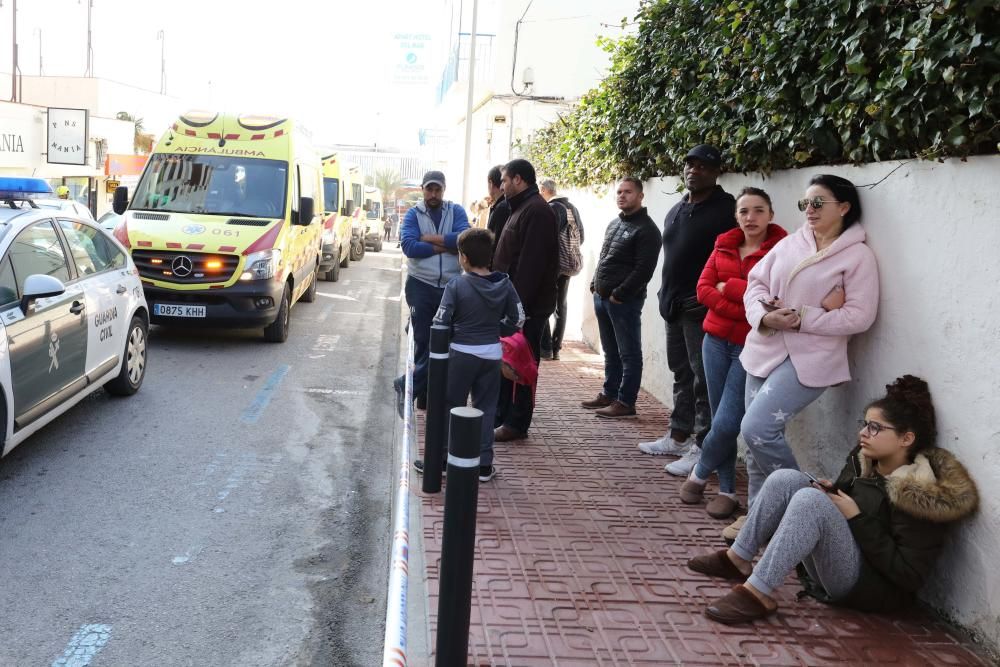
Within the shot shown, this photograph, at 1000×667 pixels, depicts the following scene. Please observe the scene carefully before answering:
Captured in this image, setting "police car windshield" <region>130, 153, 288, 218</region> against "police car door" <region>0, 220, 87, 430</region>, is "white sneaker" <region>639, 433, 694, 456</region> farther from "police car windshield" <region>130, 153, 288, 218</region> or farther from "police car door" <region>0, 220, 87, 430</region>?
"police car windshield" <region>130, 153, 288, 218</region>

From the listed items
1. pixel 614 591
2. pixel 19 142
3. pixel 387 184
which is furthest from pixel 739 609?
pixel 387 184

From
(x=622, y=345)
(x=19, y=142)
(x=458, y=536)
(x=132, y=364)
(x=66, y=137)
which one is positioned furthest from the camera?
(x=66, y=137)

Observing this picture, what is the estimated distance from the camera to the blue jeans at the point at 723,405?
500 cm

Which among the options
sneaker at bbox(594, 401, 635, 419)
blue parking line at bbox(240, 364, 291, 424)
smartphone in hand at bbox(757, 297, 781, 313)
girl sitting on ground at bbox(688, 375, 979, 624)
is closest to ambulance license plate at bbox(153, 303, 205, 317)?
blue parking line at bbox(240, 364, 291, 424)

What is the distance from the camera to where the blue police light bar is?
21.1 feet

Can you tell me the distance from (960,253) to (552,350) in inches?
265

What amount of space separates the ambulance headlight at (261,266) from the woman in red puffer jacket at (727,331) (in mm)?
6397

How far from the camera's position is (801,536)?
142 inches

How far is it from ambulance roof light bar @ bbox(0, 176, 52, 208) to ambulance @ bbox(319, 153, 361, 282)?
11.2 m

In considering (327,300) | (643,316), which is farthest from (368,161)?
(643,316)

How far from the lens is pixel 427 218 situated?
7133 mm

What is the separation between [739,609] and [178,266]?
319 inches

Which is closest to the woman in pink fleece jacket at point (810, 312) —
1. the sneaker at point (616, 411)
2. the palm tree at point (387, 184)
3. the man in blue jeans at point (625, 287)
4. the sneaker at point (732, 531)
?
the sneaker at point (732, 531)

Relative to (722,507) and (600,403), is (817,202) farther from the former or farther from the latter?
(600,403)
